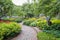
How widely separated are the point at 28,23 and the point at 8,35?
1547 cm

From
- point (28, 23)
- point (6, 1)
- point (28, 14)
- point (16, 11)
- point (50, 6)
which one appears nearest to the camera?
point (50, 6)

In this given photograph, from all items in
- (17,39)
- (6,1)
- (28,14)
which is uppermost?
(6,1)

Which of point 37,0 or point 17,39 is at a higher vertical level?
point 37,0

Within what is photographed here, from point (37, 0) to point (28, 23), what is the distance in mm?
13104

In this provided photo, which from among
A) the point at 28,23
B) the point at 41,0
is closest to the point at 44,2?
the point at 41,0

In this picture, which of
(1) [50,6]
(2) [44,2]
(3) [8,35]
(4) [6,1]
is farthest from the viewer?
(4) [6,1]

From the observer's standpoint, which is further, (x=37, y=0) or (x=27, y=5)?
(x=27, y=5)

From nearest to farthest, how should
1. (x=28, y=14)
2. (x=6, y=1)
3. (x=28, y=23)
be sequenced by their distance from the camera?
(x=6, y=1) < (x=28, y=23) < (x=28, y=14)

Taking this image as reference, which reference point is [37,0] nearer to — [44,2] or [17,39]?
[44,2]

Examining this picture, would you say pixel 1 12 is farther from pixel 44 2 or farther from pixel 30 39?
pixel 30 39

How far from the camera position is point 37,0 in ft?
50.0

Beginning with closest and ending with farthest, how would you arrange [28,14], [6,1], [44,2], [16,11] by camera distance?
[44,2] < [6,1] < [16,11] < [28,14]

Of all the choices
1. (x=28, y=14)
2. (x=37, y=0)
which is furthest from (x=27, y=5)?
(x=37, y=0)

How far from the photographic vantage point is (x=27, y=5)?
40.3 meters
